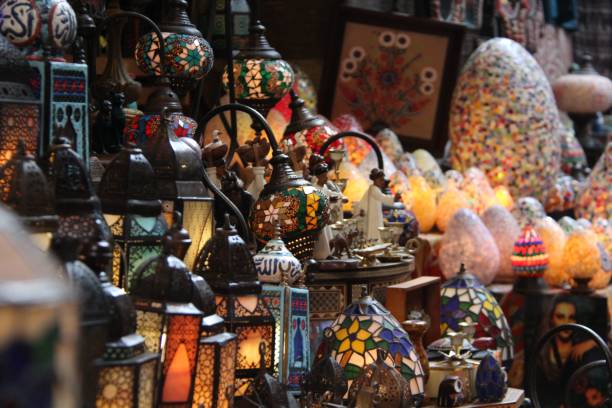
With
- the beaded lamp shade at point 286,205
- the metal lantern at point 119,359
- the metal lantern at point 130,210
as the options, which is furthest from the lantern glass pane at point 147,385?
the beaded lamp shade at point 286,205

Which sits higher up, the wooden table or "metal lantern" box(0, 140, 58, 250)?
"metal lantern" box(0, 140, 58, 250)

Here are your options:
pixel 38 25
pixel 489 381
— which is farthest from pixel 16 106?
pixel 489 381

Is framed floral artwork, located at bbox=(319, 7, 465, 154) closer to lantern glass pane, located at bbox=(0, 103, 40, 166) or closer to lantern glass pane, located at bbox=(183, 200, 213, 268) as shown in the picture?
lantern glass pane, located at bbox=(183, 200, 213, 268)

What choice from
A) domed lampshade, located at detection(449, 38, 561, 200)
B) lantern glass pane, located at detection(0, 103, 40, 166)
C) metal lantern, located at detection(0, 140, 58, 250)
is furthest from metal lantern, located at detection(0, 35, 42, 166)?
domed lampshade, located at detection(449, 38, 561, 200)

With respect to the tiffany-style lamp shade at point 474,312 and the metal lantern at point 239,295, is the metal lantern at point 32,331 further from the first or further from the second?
the tiffany-style lamp shade at point 474,312

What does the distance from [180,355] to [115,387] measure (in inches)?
8.9

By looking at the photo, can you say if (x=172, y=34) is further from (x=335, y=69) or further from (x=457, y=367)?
(x=335, y=69)

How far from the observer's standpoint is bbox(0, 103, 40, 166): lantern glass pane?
2160 mm

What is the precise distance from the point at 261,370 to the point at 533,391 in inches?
55.5

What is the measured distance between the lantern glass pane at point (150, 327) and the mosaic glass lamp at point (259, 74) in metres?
2.05

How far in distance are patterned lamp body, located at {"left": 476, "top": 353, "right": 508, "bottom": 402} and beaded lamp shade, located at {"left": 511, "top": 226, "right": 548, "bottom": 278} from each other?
9.23 feet

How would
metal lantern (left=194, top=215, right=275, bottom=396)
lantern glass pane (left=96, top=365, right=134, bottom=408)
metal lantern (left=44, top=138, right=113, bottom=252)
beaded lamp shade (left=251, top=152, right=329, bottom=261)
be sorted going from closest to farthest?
lantern glass pane (left=96, top=365, right=134, bottom=408)
metal lantern (left=44, top=138, right=113, bottom=252)
metal lantern (left=194, top=215, right=275, bottom=396)
beaded lamp shade (left=251, top=152, right=329, bottom=261)

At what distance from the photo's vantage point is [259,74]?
13.3ft

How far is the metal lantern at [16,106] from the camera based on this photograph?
7.11ft
